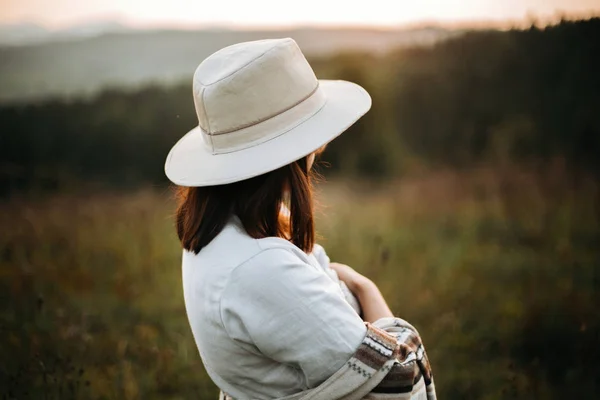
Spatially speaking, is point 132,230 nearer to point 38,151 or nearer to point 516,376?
point 38,151

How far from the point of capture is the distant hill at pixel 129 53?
12.0 ft

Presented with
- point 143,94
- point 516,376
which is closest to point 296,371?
point 516,376

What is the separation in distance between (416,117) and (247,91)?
2348 millimetres

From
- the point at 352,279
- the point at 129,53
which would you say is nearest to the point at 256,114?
the point at 352,279

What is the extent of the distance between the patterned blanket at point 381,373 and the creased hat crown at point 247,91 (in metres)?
0.58

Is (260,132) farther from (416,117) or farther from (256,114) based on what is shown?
(416,117)

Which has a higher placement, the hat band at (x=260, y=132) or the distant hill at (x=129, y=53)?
the hat band at (x=260, y=132)

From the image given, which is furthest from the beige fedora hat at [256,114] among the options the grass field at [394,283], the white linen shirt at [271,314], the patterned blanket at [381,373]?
the grass field at [394,283]

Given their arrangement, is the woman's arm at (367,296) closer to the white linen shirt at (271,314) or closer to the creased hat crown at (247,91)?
the white linen shirt at (271,314)

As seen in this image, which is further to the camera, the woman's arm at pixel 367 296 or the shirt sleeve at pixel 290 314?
the woman's arm at pixel 367 296

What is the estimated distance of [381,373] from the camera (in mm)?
1415

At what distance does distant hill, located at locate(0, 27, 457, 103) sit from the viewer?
3.64 metres

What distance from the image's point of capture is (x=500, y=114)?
3.41 meters

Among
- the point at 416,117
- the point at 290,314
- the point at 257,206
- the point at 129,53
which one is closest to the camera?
the point at 290,314
